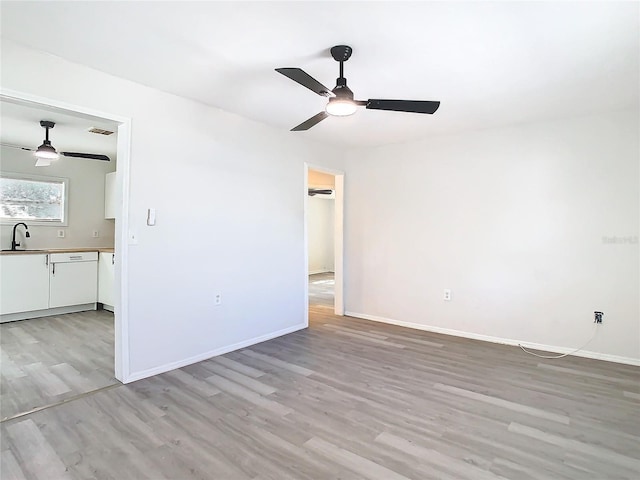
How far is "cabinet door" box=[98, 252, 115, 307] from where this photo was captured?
4.98 meters

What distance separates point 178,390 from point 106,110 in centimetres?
212

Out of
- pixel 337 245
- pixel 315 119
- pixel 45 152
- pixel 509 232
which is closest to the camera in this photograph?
pixel 315 119

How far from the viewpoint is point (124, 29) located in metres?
2.02

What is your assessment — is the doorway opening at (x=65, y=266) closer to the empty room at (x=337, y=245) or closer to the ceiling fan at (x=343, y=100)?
the empty room at (x=337, y=245)

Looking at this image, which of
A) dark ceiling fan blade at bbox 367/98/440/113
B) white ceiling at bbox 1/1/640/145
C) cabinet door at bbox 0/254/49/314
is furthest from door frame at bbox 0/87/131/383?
cabinet door at bbox 0/254/49/314

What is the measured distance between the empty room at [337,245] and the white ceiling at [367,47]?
0.02 m

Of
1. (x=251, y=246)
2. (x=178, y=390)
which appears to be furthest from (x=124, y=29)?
(x=178, y=390)

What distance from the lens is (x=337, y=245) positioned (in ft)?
16.6

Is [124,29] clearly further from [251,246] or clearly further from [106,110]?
[251,246]

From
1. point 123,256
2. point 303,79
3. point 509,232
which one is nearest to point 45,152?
point 123,256

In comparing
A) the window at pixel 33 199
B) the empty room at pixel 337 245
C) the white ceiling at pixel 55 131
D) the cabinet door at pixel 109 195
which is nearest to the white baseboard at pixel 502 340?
the empty room at pixel 337 245

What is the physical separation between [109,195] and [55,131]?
1.71 meters

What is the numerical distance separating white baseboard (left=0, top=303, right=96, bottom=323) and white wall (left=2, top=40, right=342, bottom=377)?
2.96 metres

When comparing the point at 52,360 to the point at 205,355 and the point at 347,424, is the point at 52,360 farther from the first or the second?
the point at 347,424
